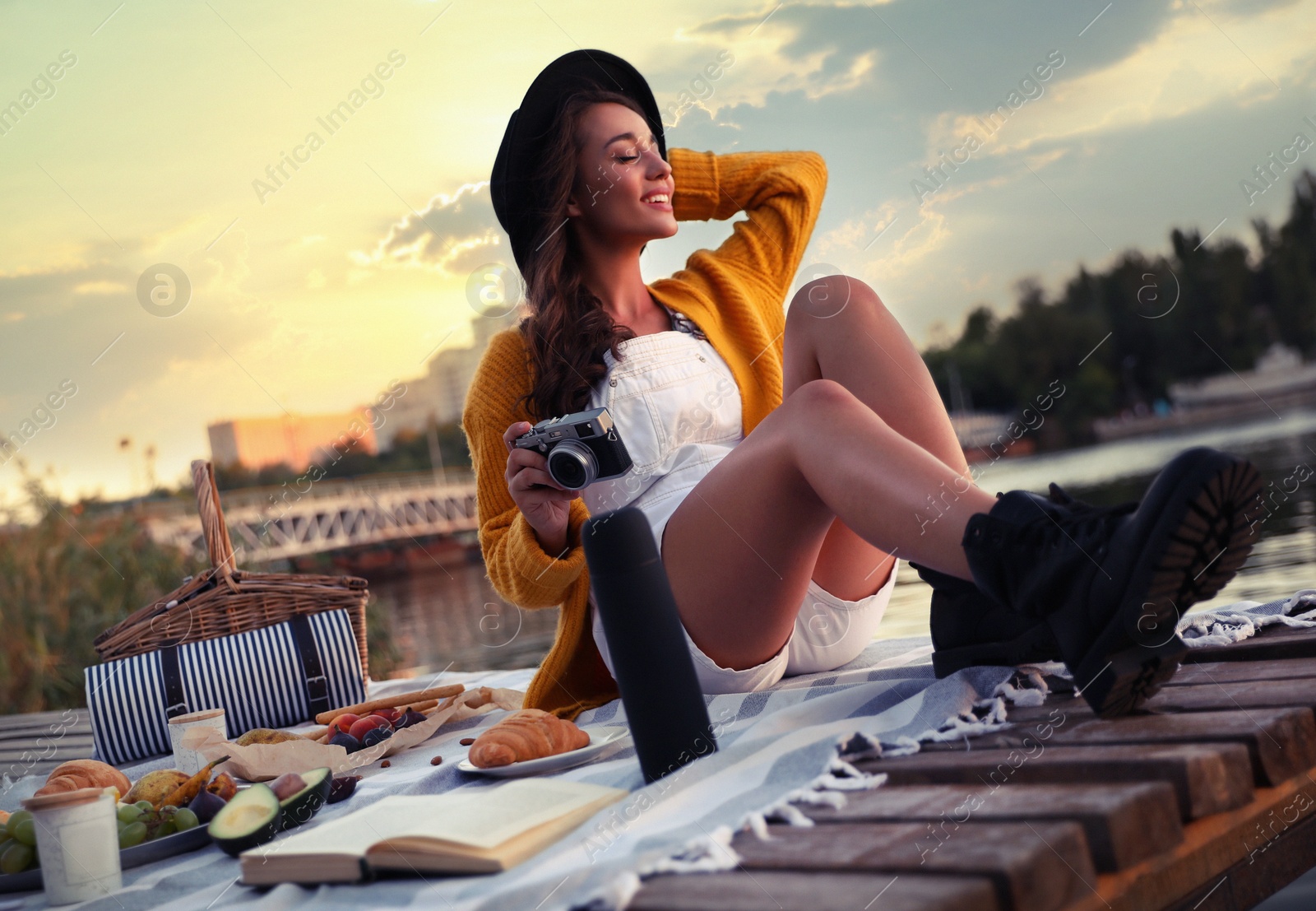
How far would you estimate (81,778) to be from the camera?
1.35 metres

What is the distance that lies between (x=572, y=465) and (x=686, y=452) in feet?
1.32

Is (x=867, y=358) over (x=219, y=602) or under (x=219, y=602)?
over

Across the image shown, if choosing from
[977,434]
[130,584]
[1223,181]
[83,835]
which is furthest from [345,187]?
[1223,181]

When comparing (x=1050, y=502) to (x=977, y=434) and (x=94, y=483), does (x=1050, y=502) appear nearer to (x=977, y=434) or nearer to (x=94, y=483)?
(x=94, y=483)

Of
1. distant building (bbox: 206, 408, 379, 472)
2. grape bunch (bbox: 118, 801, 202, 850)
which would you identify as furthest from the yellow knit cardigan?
distant building (bbox: 206, 408, 379, 472)

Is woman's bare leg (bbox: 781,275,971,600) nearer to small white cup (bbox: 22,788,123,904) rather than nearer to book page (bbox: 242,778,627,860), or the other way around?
book page (bbox: 242,778,627,860)

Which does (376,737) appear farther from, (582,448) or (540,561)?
(582,448)

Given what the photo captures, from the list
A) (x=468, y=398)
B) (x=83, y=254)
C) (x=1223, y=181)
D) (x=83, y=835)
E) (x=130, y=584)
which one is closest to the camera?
(x=83, y=835)

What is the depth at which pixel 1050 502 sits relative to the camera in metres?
1.04

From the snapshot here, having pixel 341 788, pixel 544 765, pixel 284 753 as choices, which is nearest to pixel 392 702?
pixel 284 753

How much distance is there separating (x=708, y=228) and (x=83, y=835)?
73.4 inches

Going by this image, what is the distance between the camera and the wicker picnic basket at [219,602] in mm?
2457

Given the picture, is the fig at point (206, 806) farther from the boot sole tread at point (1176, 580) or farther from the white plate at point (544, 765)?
the boot sole tread at point (1176, 580)

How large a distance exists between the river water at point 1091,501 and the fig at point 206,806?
128 centimetres
